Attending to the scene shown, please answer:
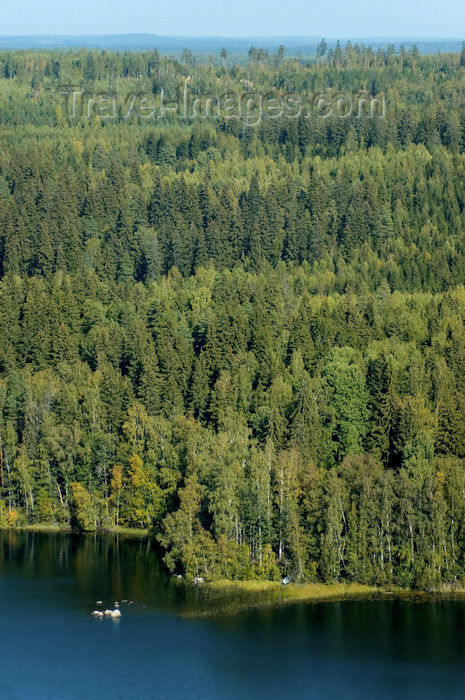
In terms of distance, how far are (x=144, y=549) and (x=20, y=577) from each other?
8370 mm

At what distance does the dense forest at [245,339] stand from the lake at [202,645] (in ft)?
11.9

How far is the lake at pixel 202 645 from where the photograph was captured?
6012cm

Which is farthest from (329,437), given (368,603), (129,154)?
(129,154)

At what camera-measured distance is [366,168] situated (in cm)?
14262

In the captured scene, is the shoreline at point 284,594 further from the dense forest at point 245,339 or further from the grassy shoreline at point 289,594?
the dense forest at point 245,339

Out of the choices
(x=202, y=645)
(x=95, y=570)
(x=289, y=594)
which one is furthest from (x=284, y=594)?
(x=95, y=570)

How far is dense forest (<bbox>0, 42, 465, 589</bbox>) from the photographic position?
72562 millimetres

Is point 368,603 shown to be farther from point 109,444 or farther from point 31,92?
point 31,92

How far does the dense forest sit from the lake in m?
3.63

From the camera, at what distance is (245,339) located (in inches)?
3895

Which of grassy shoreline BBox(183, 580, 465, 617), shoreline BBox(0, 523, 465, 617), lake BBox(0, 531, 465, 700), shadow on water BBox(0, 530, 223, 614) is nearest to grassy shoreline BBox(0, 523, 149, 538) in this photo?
shadow on water BBox(0, 530, 223, 614)

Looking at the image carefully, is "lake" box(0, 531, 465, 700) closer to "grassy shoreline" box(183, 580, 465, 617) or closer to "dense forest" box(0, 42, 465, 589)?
"grassy shoreline" box(183, 580, 465, 617)

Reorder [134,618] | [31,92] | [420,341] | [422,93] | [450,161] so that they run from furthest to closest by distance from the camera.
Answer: [31,92] < [422,93] < [450,161] < [420,341] < [134,618]

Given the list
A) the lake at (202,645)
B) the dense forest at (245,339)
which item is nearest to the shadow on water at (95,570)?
the lake at (202,645)
